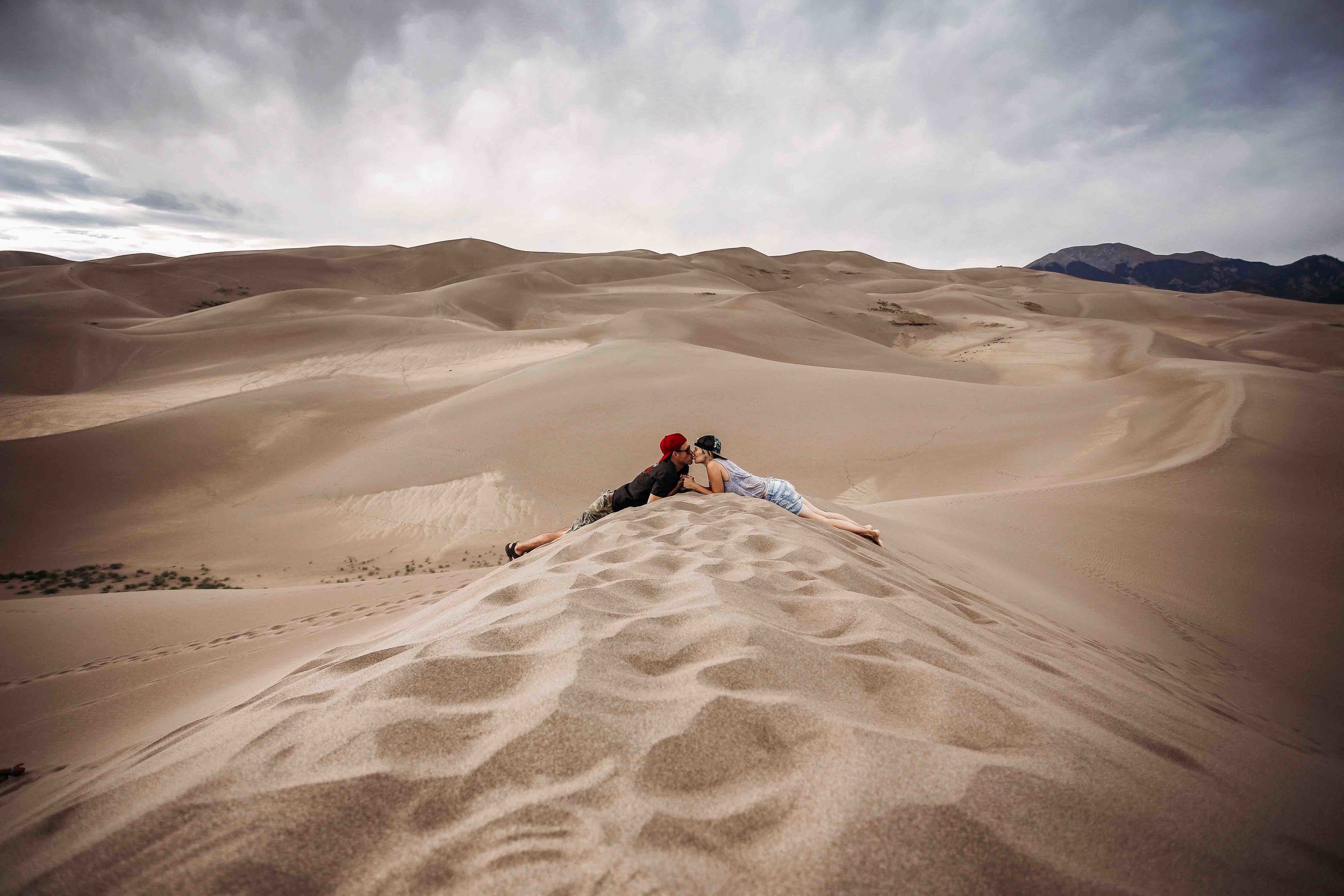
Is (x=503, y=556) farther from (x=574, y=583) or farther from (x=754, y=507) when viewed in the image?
(x=574, y=583)

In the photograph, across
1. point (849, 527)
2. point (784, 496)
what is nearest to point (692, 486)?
point (784, 496)

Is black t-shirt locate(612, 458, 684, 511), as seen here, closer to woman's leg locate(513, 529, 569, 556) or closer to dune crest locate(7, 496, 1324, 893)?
woman's leg locate(513, 529, 569, 556)

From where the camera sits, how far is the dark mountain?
77.8 metres

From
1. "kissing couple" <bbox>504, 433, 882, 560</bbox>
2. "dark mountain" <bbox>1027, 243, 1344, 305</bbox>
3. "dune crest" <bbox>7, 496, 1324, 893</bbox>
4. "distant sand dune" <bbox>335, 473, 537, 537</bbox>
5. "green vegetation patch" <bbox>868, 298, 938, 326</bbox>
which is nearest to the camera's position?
"dune crest" <bbox>7, 496, 1324, 893</bbox>

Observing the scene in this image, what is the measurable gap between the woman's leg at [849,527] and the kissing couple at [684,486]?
2.9 inches

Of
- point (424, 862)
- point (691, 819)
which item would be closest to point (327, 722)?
point (424, 862)

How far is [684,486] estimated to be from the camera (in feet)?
17.8

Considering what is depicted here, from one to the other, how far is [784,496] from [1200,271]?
435ft

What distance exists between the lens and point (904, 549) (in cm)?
497

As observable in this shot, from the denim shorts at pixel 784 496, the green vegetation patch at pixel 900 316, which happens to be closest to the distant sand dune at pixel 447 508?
the denim shorts at pixel 784 496

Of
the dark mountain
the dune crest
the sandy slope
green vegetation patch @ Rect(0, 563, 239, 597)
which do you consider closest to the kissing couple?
the sandy slope

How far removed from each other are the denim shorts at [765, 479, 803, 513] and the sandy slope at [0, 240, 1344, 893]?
1.52 feet

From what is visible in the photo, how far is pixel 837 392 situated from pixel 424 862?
12947mm

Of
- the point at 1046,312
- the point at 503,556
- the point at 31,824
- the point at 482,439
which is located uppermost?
the point at 1046,312
